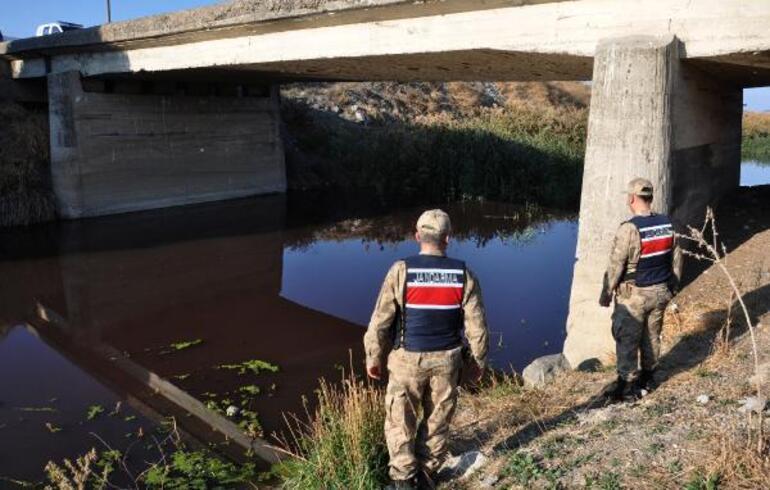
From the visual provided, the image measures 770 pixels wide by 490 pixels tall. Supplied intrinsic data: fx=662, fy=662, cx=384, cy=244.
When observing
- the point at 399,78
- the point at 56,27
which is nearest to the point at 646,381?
the point at 399,78

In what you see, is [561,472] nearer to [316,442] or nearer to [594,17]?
[316,442]

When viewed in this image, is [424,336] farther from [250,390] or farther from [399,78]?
[399,78]

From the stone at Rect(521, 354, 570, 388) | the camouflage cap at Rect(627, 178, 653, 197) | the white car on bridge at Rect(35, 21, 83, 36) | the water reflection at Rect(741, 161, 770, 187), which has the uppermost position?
the white car on bridge at Rect(35, 21, 83, 36)

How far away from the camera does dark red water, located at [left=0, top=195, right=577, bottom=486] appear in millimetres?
6387

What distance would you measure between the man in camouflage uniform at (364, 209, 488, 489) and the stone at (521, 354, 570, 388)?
7.87 feet

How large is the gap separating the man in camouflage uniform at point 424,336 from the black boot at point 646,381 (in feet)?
5.91

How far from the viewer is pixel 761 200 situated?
9406mm

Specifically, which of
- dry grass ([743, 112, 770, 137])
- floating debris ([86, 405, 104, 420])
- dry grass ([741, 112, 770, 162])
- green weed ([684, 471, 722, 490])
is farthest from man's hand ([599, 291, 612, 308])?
dry grass ([743, 112, 770, 137])

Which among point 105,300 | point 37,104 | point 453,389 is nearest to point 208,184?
point 37,104

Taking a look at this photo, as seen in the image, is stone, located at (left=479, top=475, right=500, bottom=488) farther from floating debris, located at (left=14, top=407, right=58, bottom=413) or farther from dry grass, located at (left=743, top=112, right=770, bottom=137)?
dry grass, located at (left=743, top=112, right=770, bottom=137)

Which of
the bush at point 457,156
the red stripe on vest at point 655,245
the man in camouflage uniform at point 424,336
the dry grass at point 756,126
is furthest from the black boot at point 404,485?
the dry grass at point 756,126

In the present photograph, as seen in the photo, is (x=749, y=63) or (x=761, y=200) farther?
(x=761, y=200)

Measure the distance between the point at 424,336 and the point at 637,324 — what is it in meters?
2.02

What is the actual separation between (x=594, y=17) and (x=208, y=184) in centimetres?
1319
